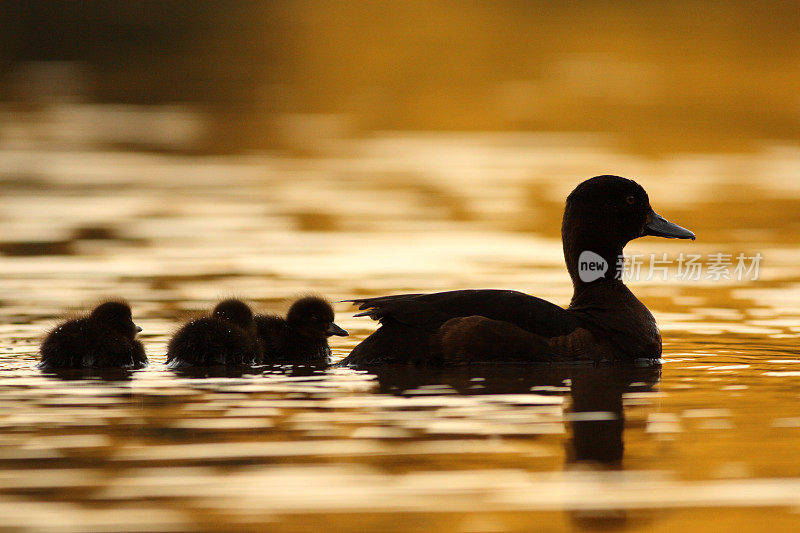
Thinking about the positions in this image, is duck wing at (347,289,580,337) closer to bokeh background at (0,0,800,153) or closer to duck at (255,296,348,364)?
duck at (255,296,348,364)

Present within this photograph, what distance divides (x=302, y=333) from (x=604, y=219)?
2.06 meters

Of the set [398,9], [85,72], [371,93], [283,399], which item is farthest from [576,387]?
[398,9]

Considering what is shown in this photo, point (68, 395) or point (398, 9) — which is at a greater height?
point (398, 9)

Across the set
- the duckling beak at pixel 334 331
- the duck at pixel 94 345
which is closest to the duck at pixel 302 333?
the duckling beak at pixel 334 331

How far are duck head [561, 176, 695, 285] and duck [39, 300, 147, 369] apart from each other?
2.85 metres

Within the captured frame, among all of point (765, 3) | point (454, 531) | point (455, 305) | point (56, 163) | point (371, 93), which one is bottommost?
point (454, 531)

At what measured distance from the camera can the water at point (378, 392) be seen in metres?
5.98

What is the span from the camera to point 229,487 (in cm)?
612

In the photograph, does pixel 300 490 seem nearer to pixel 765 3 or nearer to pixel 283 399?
pixel 283 399

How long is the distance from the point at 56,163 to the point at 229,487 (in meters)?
15.0

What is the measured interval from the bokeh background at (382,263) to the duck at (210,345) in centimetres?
22

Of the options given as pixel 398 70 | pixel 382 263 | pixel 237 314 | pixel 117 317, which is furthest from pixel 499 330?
pixel 398 70

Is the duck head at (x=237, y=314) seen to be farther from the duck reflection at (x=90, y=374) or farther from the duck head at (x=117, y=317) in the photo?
the duck reflection at (x=90, y=374)

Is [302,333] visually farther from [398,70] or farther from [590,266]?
[398,70]
